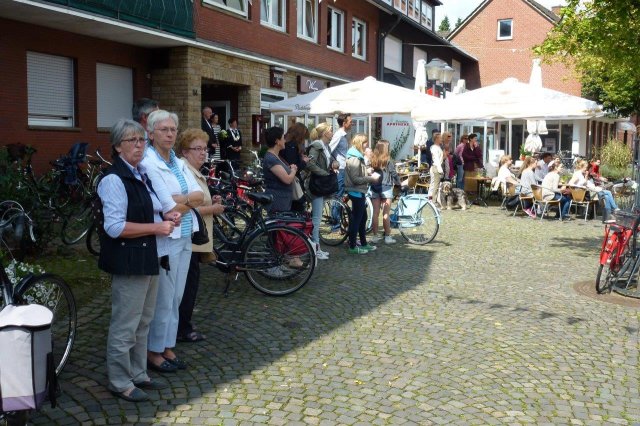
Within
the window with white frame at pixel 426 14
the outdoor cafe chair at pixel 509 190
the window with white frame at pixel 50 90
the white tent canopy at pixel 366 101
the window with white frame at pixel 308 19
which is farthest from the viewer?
the window with white frame at pixel 426 14

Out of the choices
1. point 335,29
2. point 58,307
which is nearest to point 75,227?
point 58,307

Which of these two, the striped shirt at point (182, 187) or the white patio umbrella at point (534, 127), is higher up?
the white patio umbrella at point (534, 127)

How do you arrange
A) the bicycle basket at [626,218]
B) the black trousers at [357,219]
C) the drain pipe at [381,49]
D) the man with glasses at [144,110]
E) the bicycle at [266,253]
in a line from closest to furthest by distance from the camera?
the man with glasses at [144,110] < the bicycle at [266,253] < the bicycle basket at [626,218] < the black trousers at [357,219] < the drain pipe at [381,49]

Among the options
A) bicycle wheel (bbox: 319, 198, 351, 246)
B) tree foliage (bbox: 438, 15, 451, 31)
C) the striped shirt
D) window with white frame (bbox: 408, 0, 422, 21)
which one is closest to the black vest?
the striped shirt

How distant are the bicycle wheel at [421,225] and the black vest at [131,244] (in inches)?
280

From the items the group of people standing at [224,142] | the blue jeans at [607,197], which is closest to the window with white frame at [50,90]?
the group of people standing at [224,142]

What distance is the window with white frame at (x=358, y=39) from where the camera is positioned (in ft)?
84.5

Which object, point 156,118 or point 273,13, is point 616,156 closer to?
point 273,13

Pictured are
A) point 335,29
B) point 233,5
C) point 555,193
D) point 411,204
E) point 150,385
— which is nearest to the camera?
point 150,385

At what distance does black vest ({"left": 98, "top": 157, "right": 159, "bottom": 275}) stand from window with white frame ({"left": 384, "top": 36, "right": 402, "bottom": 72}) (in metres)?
26.0

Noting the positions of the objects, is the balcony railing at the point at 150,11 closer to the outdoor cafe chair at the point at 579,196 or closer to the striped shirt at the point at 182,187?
the striped shirt at the point at 182,187

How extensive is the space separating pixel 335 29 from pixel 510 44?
76.4ft

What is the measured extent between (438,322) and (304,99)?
35.3 feet

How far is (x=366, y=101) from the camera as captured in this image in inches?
593
